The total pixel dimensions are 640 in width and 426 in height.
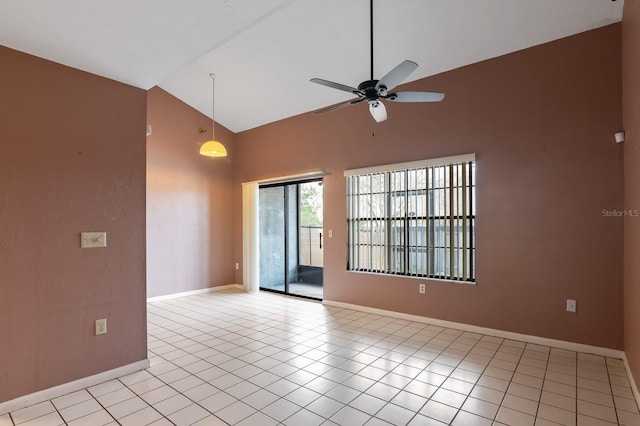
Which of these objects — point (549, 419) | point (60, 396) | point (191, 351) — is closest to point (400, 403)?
point (549, 419)

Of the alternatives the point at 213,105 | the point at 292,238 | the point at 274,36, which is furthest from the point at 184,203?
the point at 274,36

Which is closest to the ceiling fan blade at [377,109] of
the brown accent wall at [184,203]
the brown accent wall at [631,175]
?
the brown accent wall at [631,175]

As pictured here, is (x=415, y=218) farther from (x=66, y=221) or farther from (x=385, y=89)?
(x=66, y=221)

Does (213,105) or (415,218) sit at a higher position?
(213,105)

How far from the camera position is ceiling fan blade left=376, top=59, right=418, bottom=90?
2.30 m

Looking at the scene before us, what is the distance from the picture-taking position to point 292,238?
632 centimetres

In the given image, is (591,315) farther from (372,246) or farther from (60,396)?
(60,396)

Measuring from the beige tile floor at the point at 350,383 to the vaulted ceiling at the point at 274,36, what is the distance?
266cm

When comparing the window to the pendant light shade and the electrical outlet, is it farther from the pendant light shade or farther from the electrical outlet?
the electrical outlet

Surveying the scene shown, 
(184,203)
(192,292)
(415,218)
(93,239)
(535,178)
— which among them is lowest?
(192,292)

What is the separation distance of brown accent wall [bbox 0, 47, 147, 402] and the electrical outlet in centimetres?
4

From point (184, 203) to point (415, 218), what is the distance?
4134 mm

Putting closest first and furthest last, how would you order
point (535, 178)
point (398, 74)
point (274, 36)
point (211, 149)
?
point (398, 74), point (535, 178), point (274, 36), point (211, 149)

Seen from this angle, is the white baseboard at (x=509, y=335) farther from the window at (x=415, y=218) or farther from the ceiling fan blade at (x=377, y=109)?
the ceiling fan blade at (x=377, y=109)
